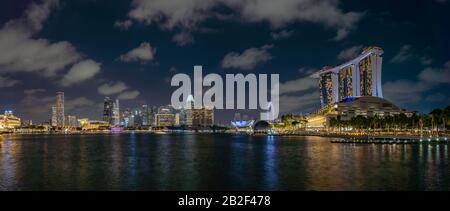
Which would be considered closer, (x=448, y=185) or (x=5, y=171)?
(x=448, y=185)
